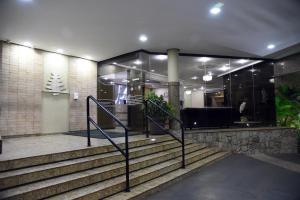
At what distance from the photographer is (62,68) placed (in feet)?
24.4

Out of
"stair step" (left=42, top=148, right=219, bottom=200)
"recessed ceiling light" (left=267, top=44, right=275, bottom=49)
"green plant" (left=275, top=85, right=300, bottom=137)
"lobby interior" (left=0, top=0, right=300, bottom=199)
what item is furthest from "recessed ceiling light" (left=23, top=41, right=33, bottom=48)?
"green plant" (left=275, top=85, right=300, bottom=137)

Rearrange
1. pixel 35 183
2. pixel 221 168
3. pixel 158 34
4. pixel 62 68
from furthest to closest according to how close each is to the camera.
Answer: pixel 62 68 → pixel 158 34 → pixel 221 168 → pixel 35 183

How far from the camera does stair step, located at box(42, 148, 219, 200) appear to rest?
2.86 metres

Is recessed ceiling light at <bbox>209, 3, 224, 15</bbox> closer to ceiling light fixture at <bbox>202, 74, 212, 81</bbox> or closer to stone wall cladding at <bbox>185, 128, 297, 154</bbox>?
stone wall cladding at <bbox>185, 128, 297, 154</bbox>

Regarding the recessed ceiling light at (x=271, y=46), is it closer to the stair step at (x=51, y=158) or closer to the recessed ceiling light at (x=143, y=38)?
the recessed ceiling light at (x=143, y=38)

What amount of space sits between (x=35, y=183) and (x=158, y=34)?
180 inches

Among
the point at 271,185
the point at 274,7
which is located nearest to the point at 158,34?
the point at 274,7

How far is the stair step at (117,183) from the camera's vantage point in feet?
9.39

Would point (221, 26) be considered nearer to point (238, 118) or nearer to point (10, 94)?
point (238, 118)

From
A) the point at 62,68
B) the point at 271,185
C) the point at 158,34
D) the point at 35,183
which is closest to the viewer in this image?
the point at 35,183

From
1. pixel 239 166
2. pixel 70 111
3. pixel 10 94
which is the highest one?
pixel 10 94

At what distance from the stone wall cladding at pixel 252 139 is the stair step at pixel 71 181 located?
9.11 feet

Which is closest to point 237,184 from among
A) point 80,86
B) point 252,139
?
point 252,139

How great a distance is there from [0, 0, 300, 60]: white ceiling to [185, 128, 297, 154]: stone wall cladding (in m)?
2.79
